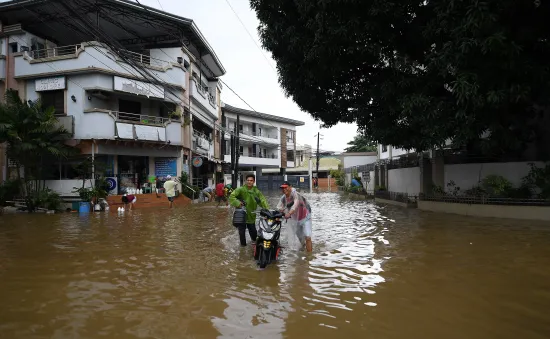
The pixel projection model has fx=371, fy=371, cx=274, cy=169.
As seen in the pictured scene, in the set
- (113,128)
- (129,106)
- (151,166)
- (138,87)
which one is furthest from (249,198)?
(129,106)

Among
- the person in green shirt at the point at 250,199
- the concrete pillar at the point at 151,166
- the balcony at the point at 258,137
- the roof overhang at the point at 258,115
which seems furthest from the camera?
the balcony at the point at 258,137

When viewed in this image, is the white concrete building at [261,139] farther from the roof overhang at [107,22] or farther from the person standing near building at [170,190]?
the person standing near building at [170,190]

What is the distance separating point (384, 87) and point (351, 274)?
7.32 metres

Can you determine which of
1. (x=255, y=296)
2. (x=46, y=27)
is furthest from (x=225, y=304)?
(x=46, y=27)

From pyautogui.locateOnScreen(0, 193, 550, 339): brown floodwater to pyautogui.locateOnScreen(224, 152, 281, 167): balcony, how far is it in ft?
108

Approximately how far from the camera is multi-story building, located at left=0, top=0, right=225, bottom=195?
64.3ft

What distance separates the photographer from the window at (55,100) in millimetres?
20245

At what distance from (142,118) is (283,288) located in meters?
18.8

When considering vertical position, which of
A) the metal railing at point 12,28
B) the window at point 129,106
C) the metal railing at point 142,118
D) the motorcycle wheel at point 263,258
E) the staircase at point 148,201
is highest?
the metal railing at point 12,28

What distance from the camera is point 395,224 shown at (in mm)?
11992

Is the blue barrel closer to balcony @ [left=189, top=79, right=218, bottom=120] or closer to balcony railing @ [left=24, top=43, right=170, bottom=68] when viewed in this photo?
balcony railing @ [left=24, top=43, right=170, bottom=68]

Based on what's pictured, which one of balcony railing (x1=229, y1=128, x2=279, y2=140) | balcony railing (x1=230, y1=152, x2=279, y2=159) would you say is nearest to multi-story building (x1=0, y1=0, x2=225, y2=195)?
balcony railing (x1=230, y1=152, x2=279, y2=159)

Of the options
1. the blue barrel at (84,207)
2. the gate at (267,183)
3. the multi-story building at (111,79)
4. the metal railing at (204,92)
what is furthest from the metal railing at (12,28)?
the gate at (267,183)

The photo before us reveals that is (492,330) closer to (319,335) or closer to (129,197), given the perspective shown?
(319,335)
